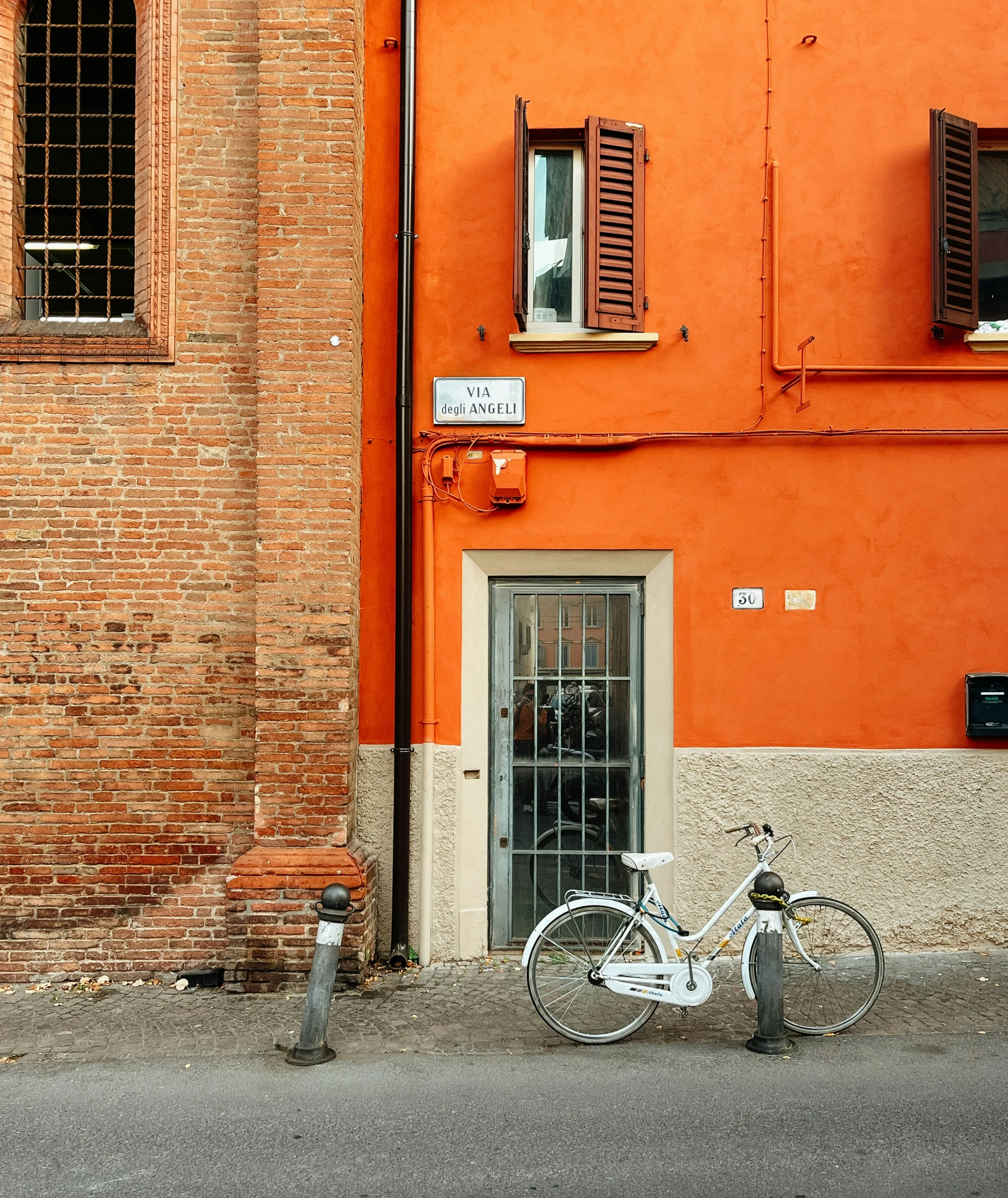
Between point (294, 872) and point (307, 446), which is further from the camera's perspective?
point (307, 446)

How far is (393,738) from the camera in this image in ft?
23.9

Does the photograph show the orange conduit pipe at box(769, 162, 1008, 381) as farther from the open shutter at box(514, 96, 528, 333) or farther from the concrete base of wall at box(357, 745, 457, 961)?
the concrete base of wall at box(357, 745, 457, 961)

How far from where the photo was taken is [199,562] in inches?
279

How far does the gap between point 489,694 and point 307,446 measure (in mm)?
2038

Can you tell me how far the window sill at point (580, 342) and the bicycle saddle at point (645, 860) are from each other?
3.42 m

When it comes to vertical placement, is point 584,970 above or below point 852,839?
below

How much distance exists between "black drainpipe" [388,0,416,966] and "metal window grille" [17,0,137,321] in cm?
187

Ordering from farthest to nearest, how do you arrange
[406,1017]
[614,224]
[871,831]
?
1. [614,224]
2. [871,831]
3. [406,1017]

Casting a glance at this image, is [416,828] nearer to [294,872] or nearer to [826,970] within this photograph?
[294,872]

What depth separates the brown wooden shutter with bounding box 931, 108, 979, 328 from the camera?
23.4 ft

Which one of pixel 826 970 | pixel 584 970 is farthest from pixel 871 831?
pixel 584 970

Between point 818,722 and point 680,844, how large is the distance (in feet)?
4.03

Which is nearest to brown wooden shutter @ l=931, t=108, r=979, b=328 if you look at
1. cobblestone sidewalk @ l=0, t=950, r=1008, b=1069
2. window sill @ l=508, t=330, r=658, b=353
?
window sill @ l=508, t=330, r=658, b=353

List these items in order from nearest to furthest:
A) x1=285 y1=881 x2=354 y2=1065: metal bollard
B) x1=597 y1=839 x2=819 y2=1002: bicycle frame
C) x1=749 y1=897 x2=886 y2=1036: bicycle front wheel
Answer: x1=285 y1=881 x2=354 y2=1065: metal bollard < x1=597 y1=839 x2=819 y2=1002: bicycle frame < x1=749 y1=897 x2=886 y2=1036: bicycle front wheel
